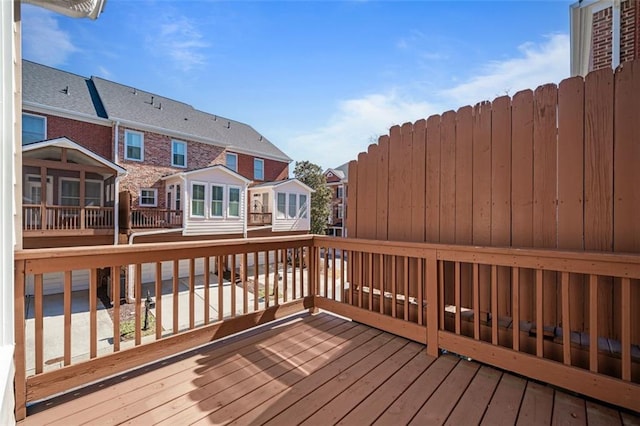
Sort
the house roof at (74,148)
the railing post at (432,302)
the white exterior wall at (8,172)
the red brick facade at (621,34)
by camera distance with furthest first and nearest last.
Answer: the house roof at (74,148), the red brick facade at (621,34), the railing post at (432,302), the white exterior wall at (8,172)

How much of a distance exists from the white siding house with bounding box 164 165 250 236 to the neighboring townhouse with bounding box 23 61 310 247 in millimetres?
38

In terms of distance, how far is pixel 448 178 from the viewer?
8.18 ft

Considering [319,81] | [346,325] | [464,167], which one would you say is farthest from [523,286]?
[319,81]

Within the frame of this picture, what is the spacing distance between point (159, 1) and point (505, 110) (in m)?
5.29

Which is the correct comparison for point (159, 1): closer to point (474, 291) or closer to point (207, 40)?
point (207, 40)

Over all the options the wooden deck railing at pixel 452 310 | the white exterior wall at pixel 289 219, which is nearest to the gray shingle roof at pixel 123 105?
the white exterior wall at pixel 289 219

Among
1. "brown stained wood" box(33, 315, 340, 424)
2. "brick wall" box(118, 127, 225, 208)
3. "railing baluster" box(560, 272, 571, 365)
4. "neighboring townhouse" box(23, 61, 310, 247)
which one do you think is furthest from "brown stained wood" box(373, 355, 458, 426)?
"brick wall" box(118, 127, 225, 208)

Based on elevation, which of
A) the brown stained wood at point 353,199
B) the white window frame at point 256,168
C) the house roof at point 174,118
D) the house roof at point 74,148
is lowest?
the brown stained wood at point 353,199

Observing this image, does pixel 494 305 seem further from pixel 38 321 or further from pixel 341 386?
pixel 38 321

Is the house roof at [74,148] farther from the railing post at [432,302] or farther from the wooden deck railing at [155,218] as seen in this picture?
the railing post at [432,302]

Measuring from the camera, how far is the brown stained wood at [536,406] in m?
1.60

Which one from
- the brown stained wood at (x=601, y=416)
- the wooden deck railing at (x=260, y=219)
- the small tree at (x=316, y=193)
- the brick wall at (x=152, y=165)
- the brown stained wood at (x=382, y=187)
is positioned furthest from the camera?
the small tree at (x=316, y=193)

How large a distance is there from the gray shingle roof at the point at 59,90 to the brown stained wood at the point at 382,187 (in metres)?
11.2

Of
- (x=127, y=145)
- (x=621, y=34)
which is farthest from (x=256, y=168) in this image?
(x=621, y=34)
